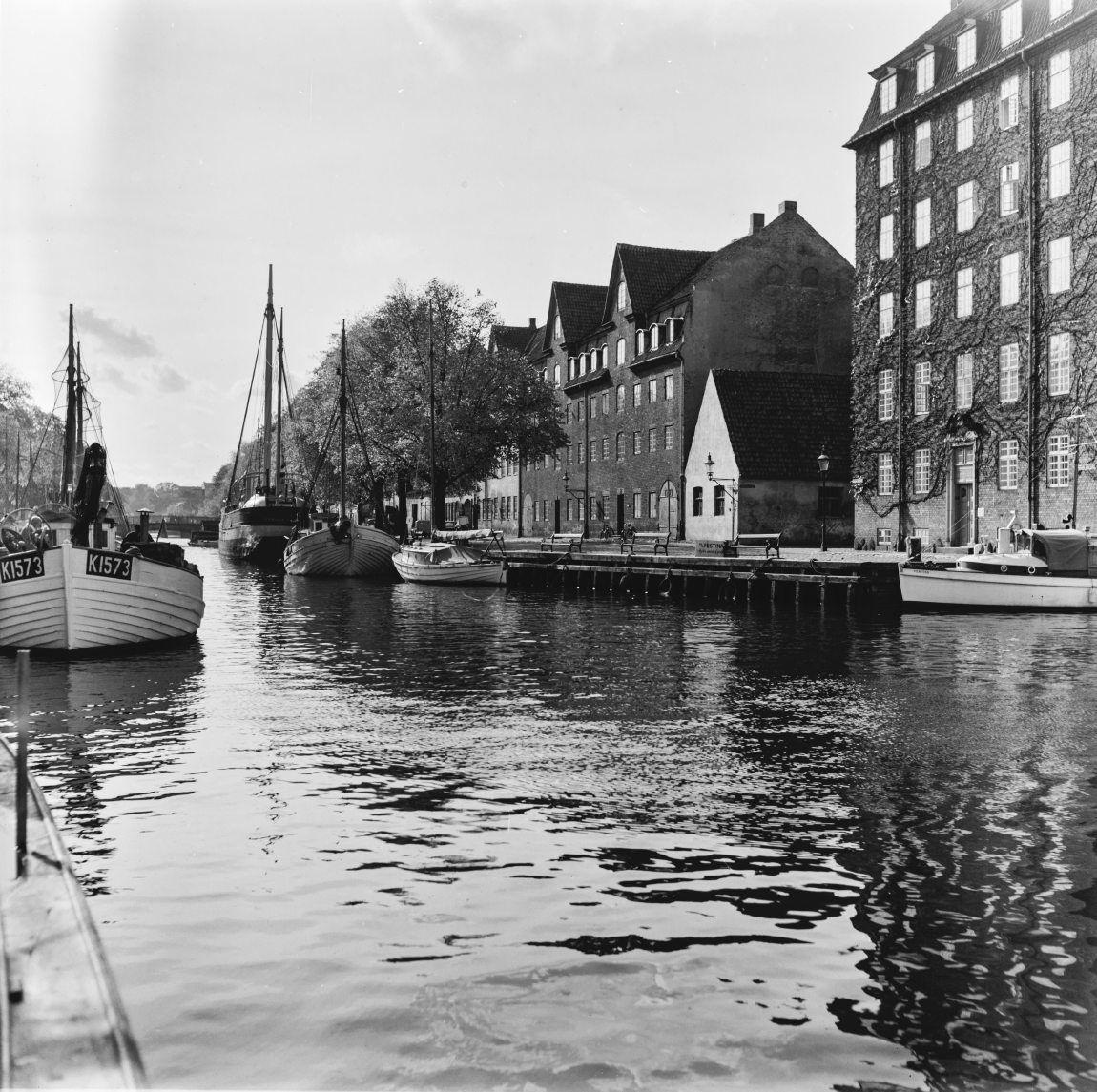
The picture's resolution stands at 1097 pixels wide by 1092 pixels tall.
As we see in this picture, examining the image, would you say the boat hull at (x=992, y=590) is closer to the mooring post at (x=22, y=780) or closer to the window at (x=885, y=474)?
the window at (x=885, y=474)

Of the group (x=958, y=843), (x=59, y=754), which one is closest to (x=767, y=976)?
(x=958, y=843)

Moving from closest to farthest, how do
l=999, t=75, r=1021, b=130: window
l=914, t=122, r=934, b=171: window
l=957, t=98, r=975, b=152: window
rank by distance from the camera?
1. l=999, t=75, r=1021, b=130: window
2. l=957, t=98, r=975, b=152: window
3. l=914, t=122, r=934, b=171: window

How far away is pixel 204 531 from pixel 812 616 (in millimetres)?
99795

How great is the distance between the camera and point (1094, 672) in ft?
68.3

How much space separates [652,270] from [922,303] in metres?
23.6

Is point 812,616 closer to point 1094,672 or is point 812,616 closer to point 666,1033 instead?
point 1094,672

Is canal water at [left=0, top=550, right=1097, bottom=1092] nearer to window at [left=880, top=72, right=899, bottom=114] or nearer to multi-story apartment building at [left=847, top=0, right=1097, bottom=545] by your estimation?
multi-story apartment building at [left=847, top=0, right=1097, bottom=545]

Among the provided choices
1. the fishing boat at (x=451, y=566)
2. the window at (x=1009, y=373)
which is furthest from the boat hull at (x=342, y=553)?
the window at (x=1009, y=373)

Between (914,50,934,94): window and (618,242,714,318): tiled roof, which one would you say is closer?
(914,50,934,94): window

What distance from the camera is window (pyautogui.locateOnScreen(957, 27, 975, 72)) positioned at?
41531 mm

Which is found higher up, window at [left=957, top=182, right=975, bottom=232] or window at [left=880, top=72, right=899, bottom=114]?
window at [left=880, top=72, right=899, bottom=114]

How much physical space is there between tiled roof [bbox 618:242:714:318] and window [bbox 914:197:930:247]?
20567 mm

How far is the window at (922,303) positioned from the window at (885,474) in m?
5.00

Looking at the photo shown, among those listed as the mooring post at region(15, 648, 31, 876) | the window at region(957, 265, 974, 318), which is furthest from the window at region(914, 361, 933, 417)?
the mooring post at region(15, 648, 31, 876)
